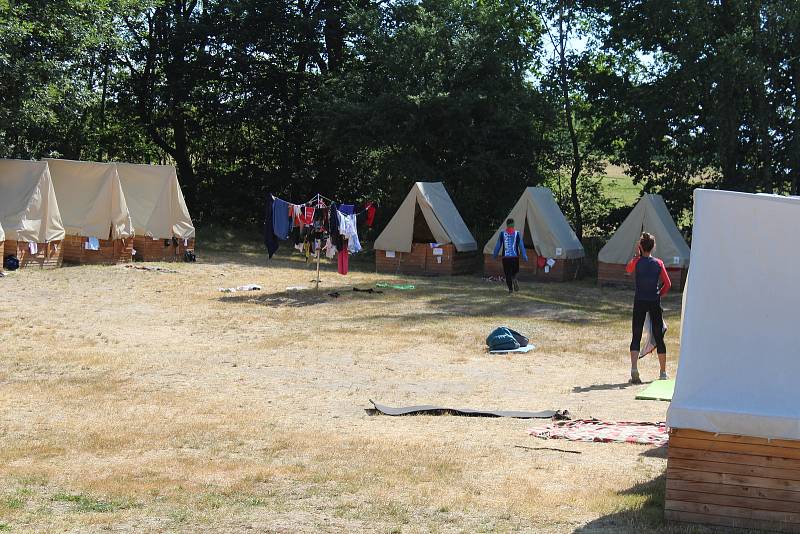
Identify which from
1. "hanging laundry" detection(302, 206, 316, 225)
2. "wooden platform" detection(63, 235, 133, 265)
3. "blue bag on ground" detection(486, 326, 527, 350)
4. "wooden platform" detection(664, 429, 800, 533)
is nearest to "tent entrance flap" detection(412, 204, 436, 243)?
"hanging laundry" detection(302, 206, 316, 225)

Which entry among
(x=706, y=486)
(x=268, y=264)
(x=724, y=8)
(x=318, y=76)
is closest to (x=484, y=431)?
(x=706, y=486)

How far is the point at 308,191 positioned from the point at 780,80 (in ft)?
51.7

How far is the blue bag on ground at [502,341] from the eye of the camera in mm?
13547

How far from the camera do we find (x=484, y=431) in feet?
28.5

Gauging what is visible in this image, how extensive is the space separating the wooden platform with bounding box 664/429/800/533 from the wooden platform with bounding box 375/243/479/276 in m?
17.8

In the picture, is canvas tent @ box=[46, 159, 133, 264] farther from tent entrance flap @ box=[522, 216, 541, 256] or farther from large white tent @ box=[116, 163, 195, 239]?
tent entrance flap @ box=[522, 216, 541, 256]

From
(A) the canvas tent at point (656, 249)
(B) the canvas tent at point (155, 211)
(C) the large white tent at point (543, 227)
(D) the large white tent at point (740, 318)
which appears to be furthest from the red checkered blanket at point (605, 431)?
(B) the canvas tent at point (155, 211)

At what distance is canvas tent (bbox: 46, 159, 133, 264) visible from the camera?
889 inches

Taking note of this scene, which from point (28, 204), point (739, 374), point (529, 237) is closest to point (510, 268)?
point (529, 237)

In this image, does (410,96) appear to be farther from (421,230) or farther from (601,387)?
(601,387)

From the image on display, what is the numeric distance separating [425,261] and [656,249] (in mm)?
5471

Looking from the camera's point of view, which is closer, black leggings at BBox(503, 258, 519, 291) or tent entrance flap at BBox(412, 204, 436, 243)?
black leggings at BBox(503, 258, 519, 291)

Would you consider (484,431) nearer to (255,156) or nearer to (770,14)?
(770,14)

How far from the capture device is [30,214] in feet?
70.4
